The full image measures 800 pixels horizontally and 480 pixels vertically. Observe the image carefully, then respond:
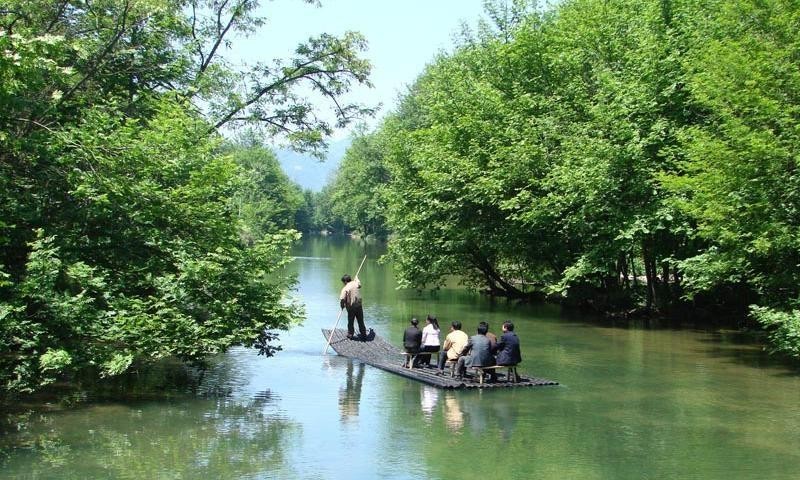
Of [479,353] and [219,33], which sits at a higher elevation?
[219,33]

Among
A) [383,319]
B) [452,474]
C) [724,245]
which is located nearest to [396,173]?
[383,319]

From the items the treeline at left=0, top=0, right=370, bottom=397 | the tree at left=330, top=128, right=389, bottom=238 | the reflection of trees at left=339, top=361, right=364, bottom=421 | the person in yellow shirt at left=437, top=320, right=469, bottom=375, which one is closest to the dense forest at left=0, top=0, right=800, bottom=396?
the treeline at left=0, top=0, right=370, bottom=397

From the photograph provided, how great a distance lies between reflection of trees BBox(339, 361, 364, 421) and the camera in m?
15.4

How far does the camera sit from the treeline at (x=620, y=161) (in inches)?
838

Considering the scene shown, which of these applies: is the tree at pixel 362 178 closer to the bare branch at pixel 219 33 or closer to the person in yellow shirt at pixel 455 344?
the bare branch at pixel 219 33

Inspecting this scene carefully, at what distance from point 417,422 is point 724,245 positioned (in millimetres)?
12708

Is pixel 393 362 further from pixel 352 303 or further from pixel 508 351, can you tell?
pixel 508 351

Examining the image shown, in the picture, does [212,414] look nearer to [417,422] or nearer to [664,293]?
[417,422]

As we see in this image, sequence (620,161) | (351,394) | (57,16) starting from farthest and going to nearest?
1. (620,161)
2. (57,16)
3. (351,394)

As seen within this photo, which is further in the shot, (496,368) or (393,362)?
(393,362)

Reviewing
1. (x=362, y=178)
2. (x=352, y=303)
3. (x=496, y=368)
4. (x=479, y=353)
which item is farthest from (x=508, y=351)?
(x=362, y=178)

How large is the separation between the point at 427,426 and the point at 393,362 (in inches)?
241

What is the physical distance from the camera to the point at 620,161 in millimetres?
27812

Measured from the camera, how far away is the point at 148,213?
16.2 metres
